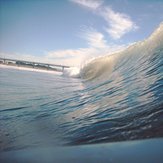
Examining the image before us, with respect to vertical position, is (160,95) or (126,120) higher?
(160,95)

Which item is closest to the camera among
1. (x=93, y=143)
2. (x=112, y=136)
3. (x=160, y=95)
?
(x=93, y=143)

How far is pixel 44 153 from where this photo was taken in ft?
6.43

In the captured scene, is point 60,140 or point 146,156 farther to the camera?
point 60,140

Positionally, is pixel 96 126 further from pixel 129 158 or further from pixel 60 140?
pixel 129 158

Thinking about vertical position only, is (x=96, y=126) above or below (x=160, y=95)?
below

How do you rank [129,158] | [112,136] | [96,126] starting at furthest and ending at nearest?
[96,126] → [112,136] → [129,158]

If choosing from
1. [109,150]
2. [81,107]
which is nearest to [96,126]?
[109,150]

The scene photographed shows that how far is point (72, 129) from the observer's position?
2697mm

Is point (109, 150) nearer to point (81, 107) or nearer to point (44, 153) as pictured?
point (44, 153)

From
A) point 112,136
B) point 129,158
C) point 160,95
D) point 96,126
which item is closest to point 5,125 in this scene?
point 96,126

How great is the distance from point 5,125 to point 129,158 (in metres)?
1.69

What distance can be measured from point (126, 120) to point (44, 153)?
1.16 meters

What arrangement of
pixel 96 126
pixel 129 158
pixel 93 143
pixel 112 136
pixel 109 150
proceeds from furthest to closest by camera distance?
pixel 96 126 < pixel 112 136 < pixel 93 143 < pixel 109 150 < pixel 129 158

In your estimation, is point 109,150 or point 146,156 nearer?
point 146,156
